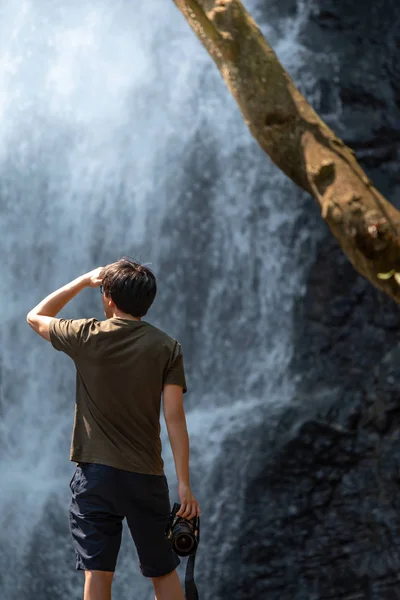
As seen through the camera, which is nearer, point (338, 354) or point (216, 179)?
point (338, 354)

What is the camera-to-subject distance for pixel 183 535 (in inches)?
151

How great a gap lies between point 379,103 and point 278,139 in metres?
4.81

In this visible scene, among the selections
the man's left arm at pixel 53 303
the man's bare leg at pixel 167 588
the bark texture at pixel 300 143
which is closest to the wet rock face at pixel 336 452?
the man's bare leg at pixel 167 588

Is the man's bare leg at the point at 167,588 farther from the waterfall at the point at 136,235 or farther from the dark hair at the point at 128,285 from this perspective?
the waterfall at the point at 136,235

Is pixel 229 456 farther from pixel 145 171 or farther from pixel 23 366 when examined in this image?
pixel 145 171

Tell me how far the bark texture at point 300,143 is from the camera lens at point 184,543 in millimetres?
1337

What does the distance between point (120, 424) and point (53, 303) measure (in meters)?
0.61

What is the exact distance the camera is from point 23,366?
8102mm

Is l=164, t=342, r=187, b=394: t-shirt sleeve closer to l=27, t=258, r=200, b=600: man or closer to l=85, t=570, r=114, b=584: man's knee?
l=27, t=258, r=200, b=600: man

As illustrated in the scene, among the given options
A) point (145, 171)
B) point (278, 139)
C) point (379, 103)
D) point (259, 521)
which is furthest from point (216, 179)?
point (278, 139)

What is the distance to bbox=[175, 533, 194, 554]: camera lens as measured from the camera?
383cm

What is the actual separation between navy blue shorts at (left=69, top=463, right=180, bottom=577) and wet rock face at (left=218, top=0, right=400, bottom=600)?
3.16 metres

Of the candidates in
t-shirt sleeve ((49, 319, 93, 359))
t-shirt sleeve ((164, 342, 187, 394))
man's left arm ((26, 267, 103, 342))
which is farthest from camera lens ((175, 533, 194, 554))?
man's left arm ((26, 267, 103, 342))

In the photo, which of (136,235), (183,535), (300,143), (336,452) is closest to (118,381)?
(183,535)
